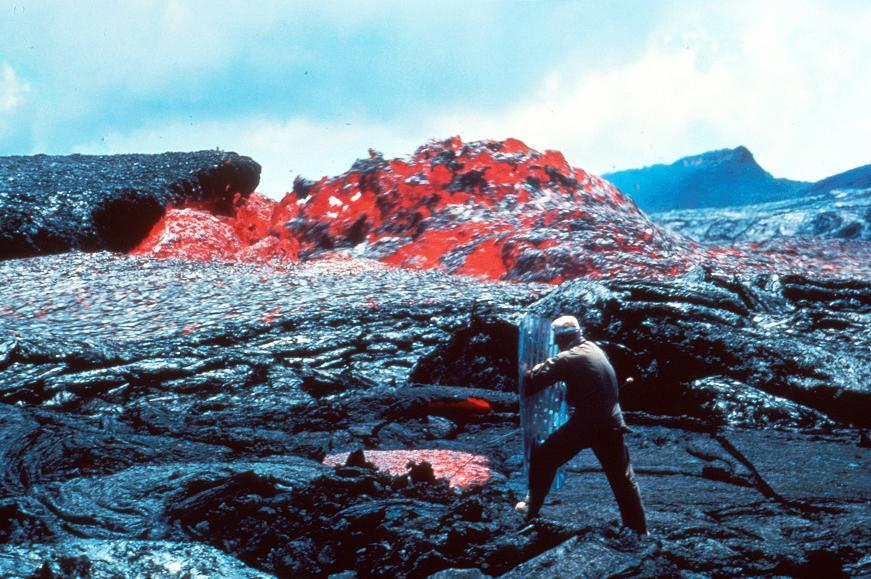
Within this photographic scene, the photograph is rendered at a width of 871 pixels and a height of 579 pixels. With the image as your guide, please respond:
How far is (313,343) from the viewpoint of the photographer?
185 inches

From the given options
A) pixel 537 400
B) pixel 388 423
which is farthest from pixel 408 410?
pixel 537 400

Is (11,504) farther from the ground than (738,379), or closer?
farther from the ground

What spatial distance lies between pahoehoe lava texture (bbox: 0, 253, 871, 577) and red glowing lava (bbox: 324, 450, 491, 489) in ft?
0.30

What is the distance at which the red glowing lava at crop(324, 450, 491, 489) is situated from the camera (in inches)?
111

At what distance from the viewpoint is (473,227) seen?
7648 mm

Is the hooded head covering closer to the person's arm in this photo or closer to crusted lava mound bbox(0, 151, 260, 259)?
the person's arm

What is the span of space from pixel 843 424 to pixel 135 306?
5.13m

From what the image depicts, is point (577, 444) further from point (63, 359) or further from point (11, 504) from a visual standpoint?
point (63, 359)

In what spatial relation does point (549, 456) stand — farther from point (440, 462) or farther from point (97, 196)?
point (97, 196)

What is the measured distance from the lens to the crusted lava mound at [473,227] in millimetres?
6797

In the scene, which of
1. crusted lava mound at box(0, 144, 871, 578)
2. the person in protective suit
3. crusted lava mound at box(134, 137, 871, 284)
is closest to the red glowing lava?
crusted lava mound at box(0, 144, 871, 578)

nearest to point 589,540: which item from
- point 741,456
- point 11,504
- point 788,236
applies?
point 741,456

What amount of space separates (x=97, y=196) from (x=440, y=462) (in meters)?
5.99

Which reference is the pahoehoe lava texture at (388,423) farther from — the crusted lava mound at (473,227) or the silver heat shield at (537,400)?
the crusted lava mound at (473,227)
